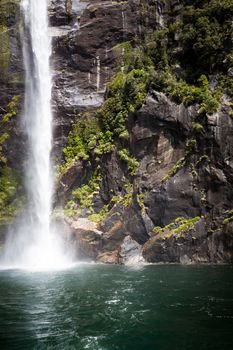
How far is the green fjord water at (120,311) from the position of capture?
11.9 metres

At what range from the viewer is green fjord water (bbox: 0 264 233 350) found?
1189 centimetres

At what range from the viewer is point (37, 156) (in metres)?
39.5

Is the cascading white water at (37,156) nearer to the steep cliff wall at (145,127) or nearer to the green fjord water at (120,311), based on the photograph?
the steep cliff wall at (145,127)

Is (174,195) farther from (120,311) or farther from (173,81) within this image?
(120,311)

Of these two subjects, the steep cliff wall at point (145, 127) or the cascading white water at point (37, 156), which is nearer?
the steep cliff wall at point (145, 127)

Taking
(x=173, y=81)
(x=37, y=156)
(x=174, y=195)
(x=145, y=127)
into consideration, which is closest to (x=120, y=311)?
(x=174, y=195)

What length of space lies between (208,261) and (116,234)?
7494mm

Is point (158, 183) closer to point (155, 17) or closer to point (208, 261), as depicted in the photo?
point (208, 261)

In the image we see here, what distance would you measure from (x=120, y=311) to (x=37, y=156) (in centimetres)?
2677

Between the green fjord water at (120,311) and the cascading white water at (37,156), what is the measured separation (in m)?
9.64

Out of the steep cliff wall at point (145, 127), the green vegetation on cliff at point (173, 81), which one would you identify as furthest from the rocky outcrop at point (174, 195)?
the green vegetation on cliff at point (173, 81)

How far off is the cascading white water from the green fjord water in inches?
379

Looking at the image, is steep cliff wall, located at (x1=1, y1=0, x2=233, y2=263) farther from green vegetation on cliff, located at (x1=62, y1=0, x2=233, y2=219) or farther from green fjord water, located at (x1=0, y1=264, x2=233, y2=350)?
green fjord water, located at (x1=0, y1=264, x2=233, y2=350)

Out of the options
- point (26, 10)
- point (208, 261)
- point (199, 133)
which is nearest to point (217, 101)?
point (199, 133)
